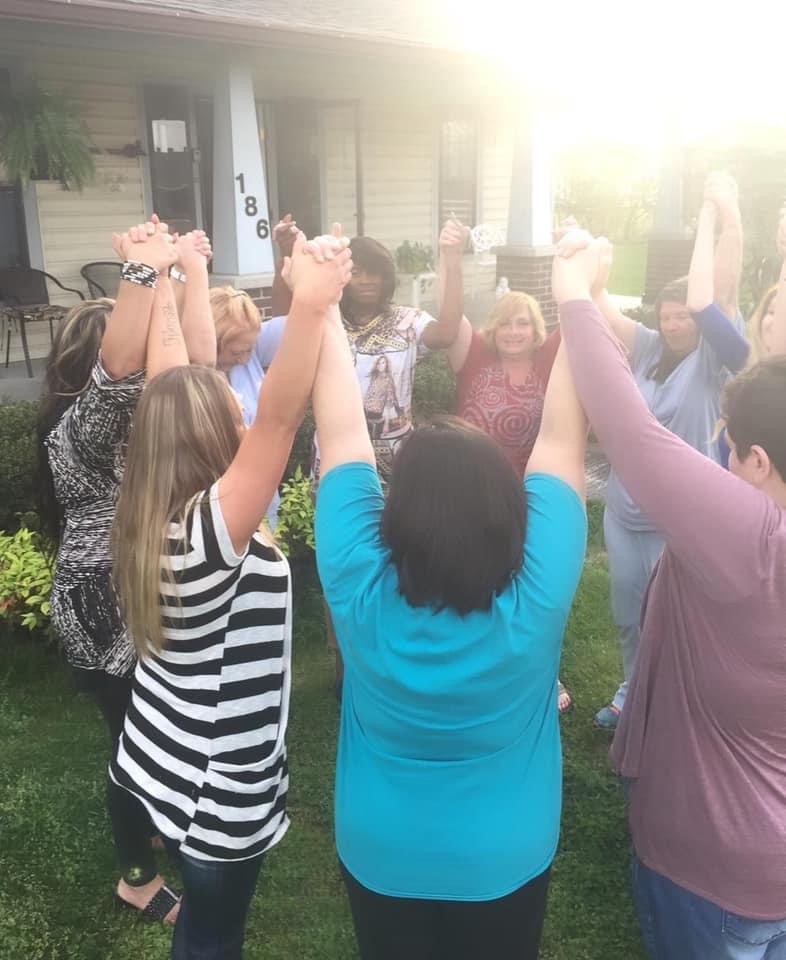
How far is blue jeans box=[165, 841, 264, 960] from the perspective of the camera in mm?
1866

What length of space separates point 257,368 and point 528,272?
8.32 m

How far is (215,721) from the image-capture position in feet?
6.03

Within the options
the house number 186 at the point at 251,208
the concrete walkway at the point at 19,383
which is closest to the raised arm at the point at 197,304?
the concrete walkway at the point at 19,383

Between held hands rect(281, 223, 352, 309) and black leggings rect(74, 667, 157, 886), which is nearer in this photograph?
held hands rect(281, 223, 352, 309)

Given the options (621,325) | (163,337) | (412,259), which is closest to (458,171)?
A: (412,259)

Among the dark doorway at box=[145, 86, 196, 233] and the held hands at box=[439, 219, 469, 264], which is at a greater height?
the dark doorway at box=[145, 86, 196, 233]

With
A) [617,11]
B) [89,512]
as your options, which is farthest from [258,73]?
[89,512]

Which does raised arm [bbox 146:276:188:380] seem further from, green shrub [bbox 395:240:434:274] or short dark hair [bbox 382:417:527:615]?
green shrub [bbox 395:240:434:274]

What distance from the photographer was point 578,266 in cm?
164

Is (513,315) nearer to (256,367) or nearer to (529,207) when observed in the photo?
(256,367)

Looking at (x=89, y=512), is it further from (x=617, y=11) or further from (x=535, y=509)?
(x=617, y=11)

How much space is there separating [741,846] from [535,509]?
2.51 ft

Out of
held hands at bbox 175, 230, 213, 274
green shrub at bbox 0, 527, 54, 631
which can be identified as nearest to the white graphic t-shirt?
held hands at bbox 175, 230, 213, 274

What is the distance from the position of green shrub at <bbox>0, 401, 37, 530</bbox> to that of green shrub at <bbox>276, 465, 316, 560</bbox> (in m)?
1.42
